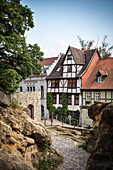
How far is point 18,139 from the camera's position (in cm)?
677

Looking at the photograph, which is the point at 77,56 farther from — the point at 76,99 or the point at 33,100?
the point at 33,100

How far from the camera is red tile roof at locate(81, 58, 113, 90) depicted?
20691 mm

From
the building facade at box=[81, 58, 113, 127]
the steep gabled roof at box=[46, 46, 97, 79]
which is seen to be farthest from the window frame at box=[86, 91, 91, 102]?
the steep gabled roof at box=[46, 46, 97, 79]

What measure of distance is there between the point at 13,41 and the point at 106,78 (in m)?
15.4

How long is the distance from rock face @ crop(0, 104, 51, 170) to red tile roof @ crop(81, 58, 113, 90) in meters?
14.4

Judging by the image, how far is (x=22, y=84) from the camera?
28656 millimetres

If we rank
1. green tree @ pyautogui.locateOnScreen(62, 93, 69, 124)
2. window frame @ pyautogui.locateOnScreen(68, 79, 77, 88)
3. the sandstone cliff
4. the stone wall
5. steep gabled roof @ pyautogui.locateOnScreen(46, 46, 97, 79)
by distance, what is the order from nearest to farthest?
the sandstone cliff < the stone wall < window frame @ pyautogui.locateOnScreen(68, 79, 77, 88) < steep gabled roof @ pyautogui.locateOnScreen(46, 46, 97, 79) < green tree @ pyautogui.locateOnScreen(62, 93, 69, 124)

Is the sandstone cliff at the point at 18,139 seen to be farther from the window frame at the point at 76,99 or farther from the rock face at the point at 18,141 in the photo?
the window frame at the point at 76,99

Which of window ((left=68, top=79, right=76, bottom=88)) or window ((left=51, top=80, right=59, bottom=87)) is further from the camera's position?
window ((left=51, top=80, right=59, bottom=87))

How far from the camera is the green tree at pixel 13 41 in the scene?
29.8ft

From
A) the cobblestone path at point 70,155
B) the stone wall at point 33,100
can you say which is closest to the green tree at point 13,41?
the cobblestone path at point 70,155

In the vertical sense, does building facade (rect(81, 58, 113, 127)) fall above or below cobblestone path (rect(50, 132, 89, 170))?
above

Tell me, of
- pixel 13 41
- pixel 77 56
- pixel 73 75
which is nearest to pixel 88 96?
pixel 73 75

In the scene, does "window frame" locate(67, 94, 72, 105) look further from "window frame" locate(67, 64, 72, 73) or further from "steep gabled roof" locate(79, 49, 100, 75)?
"steep gabled roof" locate(79, 49, 100, 75)
